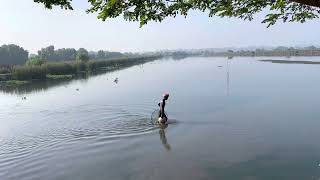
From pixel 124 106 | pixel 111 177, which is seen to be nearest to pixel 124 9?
pixel 111 177

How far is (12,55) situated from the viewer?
604 ft

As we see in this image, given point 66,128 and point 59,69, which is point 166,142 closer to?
point 66,128

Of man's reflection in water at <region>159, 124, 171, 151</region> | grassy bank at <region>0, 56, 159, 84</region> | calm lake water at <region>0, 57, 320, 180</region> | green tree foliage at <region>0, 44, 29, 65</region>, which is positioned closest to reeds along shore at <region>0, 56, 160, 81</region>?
grassy bank at <region>0, 56, 159, 84</region>

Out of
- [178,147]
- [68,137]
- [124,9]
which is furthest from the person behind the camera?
[68,137]

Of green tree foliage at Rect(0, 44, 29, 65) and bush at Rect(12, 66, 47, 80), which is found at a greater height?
green tree foliage at Rect(0, 44, 29, 65)

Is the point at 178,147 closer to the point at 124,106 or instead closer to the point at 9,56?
the point at 124,106

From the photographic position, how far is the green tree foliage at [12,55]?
180000mm

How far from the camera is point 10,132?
105ft

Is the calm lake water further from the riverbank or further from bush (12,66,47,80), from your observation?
bush (12,66,47,80)

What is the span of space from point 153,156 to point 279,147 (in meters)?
7.65

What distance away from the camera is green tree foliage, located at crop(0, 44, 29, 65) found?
180 metres

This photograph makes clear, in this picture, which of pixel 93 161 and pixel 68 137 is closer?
pixel 93 161

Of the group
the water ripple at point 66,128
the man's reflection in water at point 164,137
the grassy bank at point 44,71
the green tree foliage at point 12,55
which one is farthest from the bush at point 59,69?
the man's reflection in water at point 164,137

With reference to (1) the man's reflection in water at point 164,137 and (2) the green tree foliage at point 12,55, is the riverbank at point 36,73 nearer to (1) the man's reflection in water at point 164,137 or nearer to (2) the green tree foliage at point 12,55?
(1) the man's reflection in water at point 164,137
